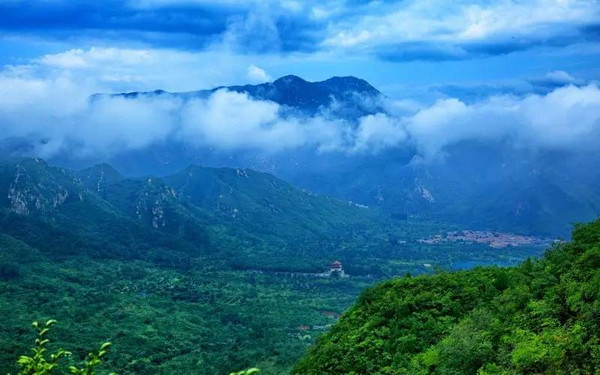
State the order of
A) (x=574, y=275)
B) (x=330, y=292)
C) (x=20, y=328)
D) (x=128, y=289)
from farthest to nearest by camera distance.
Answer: (x=330, y=292)
(x=128, y=289)
(x=20, y=328)
(x=574, y=275)

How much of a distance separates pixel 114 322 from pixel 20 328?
24972 millimetres

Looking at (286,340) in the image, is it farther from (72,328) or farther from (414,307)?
(414,307)

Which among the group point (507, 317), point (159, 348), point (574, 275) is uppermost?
point (574, 275)

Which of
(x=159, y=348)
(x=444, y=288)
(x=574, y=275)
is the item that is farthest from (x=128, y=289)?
(x=574, y=275)

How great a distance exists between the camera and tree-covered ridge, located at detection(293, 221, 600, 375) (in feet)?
73.2

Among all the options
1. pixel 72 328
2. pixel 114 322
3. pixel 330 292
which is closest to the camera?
pixel 72 328

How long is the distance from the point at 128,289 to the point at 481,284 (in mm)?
158865

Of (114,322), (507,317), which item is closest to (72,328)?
(114,322)

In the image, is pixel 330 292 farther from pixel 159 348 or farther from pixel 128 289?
pixel 159 348

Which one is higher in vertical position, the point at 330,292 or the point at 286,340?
the point at 330,292

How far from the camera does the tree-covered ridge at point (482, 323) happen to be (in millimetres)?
22312

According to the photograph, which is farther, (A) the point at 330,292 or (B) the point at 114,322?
(A) the point at 330,292

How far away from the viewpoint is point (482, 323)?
2786cm

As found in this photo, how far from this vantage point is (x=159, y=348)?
121688 mm
